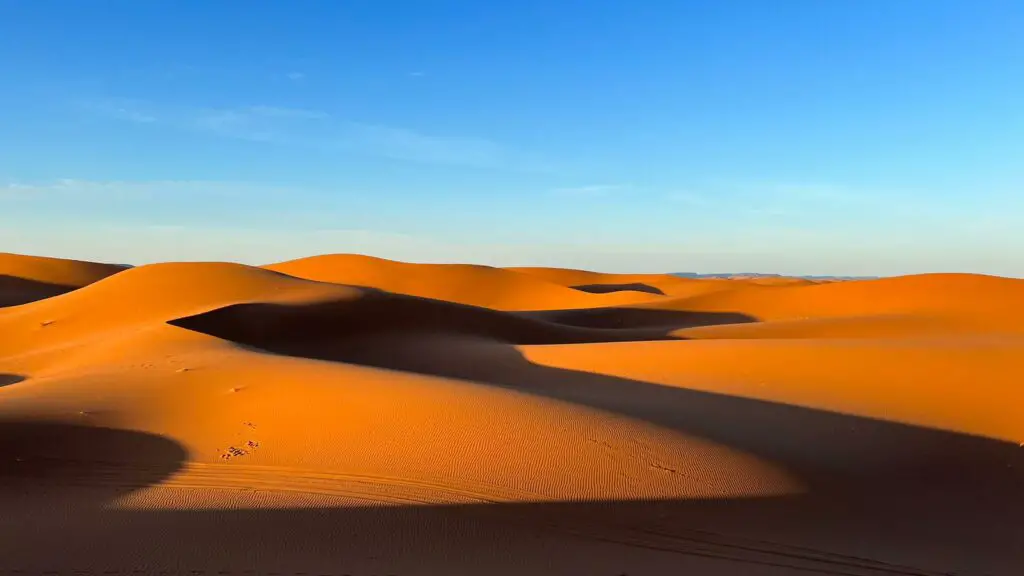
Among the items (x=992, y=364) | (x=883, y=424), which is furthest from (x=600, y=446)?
(x=992, y=364)

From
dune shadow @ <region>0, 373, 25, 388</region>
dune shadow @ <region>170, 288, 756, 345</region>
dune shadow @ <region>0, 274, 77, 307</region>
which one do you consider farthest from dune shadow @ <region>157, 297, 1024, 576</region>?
dune shadow @ <region>0, 274, 77, 307</region>

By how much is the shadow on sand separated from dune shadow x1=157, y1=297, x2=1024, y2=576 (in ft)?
0.05

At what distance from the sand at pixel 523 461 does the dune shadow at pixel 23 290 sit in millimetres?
26562

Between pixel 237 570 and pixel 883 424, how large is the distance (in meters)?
7.24

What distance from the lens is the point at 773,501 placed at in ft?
17.6

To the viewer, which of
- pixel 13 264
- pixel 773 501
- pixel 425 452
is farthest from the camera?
pixel 13 264

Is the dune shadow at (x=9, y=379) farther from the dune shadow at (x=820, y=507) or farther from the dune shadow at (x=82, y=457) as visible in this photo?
the dune shadow at (x=820, y=507)

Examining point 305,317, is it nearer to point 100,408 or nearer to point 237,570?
point 100,408

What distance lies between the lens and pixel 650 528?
4672 mm

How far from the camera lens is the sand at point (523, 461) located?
419 centimetres

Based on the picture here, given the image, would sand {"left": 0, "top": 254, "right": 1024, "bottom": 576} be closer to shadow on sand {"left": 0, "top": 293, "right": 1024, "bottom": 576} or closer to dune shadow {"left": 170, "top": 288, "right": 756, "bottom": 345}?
shadow on sand {"left": 0, "top": 293, "right": 1024, "bottom": 576}

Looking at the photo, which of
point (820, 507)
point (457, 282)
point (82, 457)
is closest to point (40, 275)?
point (457, 282)

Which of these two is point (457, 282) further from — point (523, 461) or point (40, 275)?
point (523, 461)

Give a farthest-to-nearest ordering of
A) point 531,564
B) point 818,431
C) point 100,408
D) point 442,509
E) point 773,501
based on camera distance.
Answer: point 818,431 < point 100,408 < point 773,501 < point 442,509 < point 531,564
